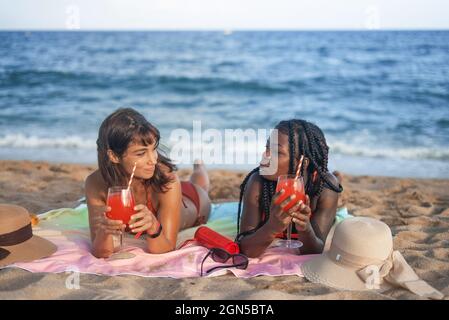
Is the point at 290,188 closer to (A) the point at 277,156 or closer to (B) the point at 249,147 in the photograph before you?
(A) the point at 277,156

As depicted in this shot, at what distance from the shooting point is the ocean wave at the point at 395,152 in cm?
962

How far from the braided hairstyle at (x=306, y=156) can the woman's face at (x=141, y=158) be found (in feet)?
2.88

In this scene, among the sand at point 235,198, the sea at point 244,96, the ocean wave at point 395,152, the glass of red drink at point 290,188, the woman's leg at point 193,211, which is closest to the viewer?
the sand at point 235,198

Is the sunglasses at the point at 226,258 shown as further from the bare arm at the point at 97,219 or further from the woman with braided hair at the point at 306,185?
the bare arm at the point at 97,219

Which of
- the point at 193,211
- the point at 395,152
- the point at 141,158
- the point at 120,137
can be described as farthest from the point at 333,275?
the point at 395,152

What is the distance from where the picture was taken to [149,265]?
13.2 ft

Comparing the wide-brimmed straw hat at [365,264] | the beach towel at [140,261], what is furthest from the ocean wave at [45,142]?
the wide-brimmed straw hat at [365,264]

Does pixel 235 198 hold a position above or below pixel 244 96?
below

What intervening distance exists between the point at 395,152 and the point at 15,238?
775 cm

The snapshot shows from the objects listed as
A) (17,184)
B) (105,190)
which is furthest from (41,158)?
(105,190)

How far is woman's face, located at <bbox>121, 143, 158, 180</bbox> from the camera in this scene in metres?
3.99

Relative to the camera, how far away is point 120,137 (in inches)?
156
